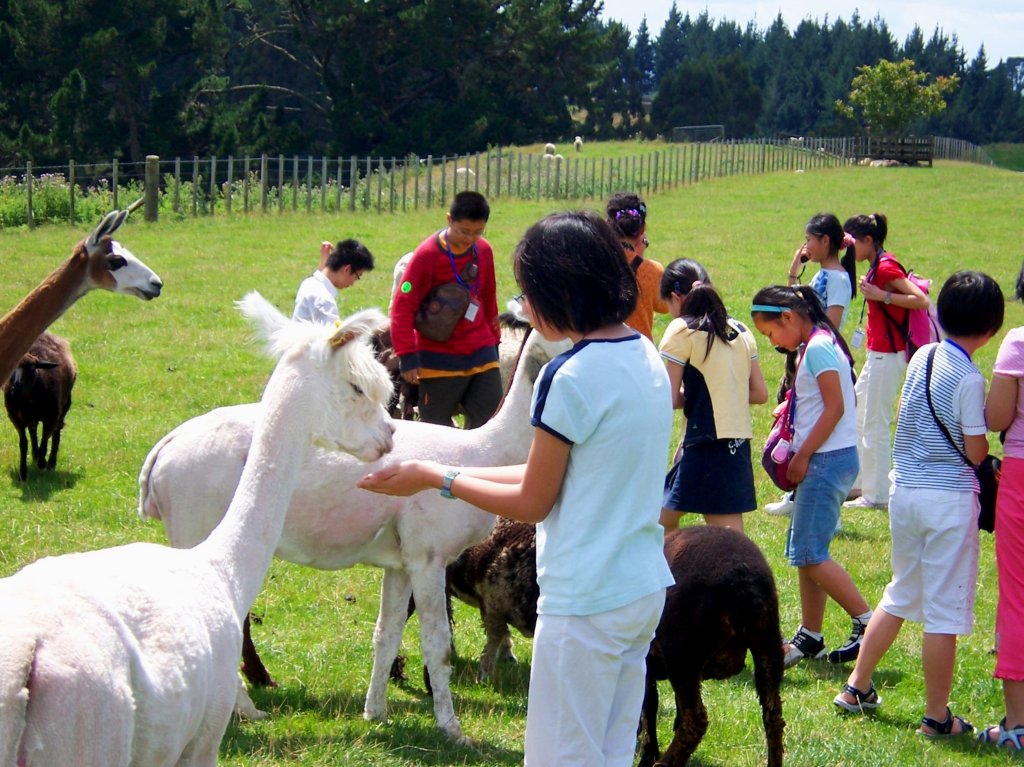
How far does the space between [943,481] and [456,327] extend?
10.3 ft

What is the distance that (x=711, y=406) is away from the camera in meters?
6.10

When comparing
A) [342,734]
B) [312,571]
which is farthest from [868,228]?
[342,734]

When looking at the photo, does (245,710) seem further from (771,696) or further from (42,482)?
(42,482)

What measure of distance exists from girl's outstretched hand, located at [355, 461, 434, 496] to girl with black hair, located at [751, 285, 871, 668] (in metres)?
2.91

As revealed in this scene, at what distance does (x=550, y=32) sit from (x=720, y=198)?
20.0 m

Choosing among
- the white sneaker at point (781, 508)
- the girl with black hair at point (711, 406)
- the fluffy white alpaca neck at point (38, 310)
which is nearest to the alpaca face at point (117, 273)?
the fluffy white alpaca neck at point (38, 310)

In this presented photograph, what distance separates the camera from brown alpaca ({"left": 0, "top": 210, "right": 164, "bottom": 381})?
259 inches

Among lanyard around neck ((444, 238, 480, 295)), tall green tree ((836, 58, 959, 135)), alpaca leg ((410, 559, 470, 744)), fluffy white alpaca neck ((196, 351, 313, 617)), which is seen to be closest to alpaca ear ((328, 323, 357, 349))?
fluffy white alpaca neck ((196, 351, 313, 617))

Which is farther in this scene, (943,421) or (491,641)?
(491,641)

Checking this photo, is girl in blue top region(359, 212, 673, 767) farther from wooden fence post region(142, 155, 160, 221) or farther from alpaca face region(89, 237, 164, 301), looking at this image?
wooden fence post region(142, 155, 160, 221)

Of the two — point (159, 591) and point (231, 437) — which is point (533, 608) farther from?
point (159, 591)

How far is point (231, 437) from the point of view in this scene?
523 centimetres

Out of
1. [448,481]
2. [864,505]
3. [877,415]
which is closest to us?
[448,481]

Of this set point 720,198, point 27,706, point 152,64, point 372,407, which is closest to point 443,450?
point 372,407
